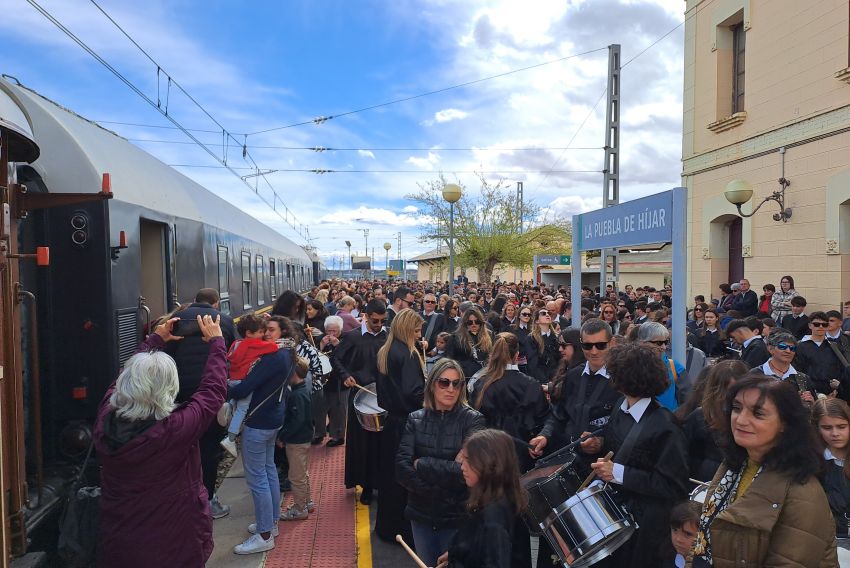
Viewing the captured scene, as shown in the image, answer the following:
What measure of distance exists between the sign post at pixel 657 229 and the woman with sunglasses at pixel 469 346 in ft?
5.55

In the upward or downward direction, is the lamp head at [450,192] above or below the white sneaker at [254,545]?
above

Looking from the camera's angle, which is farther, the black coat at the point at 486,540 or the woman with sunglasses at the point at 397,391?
the woman with sunglasses at the point at 397,391

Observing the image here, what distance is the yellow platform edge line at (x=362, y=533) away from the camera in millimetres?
4297

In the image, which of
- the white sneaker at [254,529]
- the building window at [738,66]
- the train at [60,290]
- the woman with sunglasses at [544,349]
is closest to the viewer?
the train at [60,290]

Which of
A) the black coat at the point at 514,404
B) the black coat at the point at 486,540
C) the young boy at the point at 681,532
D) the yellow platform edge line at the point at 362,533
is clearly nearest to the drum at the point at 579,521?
the young boy at the point at 681,532

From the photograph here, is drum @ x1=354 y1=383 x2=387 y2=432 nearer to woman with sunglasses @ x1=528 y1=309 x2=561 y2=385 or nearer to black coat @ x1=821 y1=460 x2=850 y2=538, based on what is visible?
woman with sunglasses @ x1=528 y1=309 x2=561 y2=385

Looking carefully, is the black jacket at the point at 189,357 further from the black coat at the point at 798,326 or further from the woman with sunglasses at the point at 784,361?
the black coat at the point at 798,326

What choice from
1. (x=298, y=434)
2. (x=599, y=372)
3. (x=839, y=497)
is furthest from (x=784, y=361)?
(x=298, y=434)

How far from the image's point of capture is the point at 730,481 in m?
2.16

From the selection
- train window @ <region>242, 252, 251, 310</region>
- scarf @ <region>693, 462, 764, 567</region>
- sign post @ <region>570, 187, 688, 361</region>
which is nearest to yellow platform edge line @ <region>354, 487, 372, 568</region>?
scarf @ <region>693, 462, 764, 567</region>

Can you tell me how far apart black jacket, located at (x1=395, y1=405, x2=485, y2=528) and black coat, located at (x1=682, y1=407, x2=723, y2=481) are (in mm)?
1124

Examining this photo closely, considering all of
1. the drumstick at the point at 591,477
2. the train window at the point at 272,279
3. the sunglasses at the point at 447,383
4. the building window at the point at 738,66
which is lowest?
the drumstick at the point at 591,477

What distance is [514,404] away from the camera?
409 centimetres

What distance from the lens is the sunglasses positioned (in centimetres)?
312
